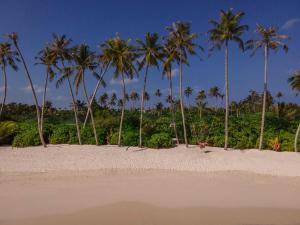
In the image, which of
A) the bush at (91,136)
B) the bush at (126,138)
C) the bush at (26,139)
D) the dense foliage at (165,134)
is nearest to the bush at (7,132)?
the dense foliage at (165,134)

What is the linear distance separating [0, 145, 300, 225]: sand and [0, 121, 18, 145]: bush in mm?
2224

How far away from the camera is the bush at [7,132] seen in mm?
29050

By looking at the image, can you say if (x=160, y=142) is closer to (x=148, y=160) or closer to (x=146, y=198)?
(x=148, y=160)

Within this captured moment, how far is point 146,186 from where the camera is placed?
17406 mm

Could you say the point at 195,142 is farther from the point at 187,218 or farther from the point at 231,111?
the point at 231,111

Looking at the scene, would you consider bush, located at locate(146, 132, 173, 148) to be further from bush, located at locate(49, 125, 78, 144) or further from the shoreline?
bush, located at locate(49, 125, 78, 144)

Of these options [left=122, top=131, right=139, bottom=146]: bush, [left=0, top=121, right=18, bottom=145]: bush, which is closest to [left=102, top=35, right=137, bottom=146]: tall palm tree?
[left=122, top=131, right=139, bottom=146]: bush

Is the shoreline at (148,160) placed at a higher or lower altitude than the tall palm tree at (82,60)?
lower

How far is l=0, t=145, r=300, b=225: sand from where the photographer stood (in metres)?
13.0

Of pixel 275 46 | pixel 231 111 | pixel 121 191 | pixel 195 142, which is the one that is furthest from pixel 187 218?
pixel 231 111

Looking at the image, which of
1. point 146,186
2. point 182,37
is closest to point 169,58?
point 182,37

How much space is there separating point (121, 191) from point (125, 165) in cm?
597

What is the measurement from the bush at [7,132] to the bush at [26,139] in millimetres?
642

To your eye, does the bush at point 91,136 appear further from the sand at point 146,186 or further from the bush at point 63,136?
the sand at point 146,186
